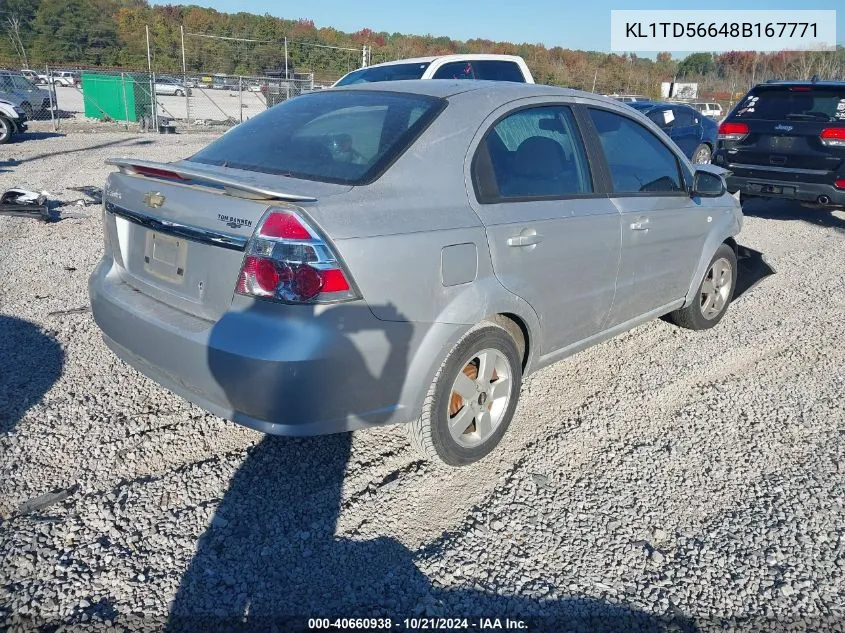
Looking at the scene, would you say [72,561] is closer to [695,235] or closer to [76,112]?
[695,235]

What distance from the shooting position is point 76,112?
26.4 m

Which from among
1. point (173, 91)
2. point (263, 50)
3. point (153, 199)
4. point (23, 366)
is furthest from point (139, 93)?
point (263, 50)

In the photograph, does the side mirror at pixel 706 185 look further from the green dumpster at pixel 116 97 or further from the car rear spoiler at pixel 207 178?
the green dumpster at pixel 116 97

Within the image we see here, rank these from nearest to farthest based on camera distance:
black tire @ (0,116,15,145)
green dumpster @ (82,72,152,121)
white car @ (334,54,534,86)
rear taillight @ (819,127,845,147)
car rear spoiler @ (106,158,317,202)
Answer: car rear spoiler @ (106,158,317,202), rear taillight @ (819,127,845,147), white car @ (334,54,534,86), black tire @ (0,116,15,145), green dumpster @ (82,72,152,121)

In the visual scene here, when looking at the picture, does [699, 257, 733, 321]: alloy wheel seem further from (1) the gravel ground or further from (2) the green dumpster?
(2) the green dumpster

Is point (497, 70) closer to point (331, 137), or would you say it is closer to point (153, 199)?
point (331, 137)

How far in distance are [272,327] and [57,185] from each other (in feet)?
30.7

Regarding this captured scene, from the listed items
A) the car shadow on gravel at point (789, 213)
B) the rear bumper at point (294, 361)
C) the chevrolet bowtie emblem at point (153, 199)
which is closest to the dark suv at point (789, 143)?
the car shadow on gravel at point (789, 213)

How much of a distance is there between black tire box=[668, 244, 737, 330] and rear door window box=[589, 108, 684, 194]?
34.0 inches

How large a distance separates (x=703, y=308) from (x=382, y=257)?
337 centimetres

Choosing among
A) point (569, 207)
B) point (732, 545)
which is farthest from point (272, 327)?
point (732, 545)

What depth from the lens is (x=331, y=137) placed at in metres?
3.12

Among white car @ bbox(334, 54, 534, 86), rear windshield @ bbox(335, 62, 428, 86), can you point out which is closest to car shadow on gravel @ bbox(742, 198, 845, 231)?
white car @ bbox(334, 54, 534, 86)

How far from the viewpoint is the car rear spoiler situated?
2.42 m
